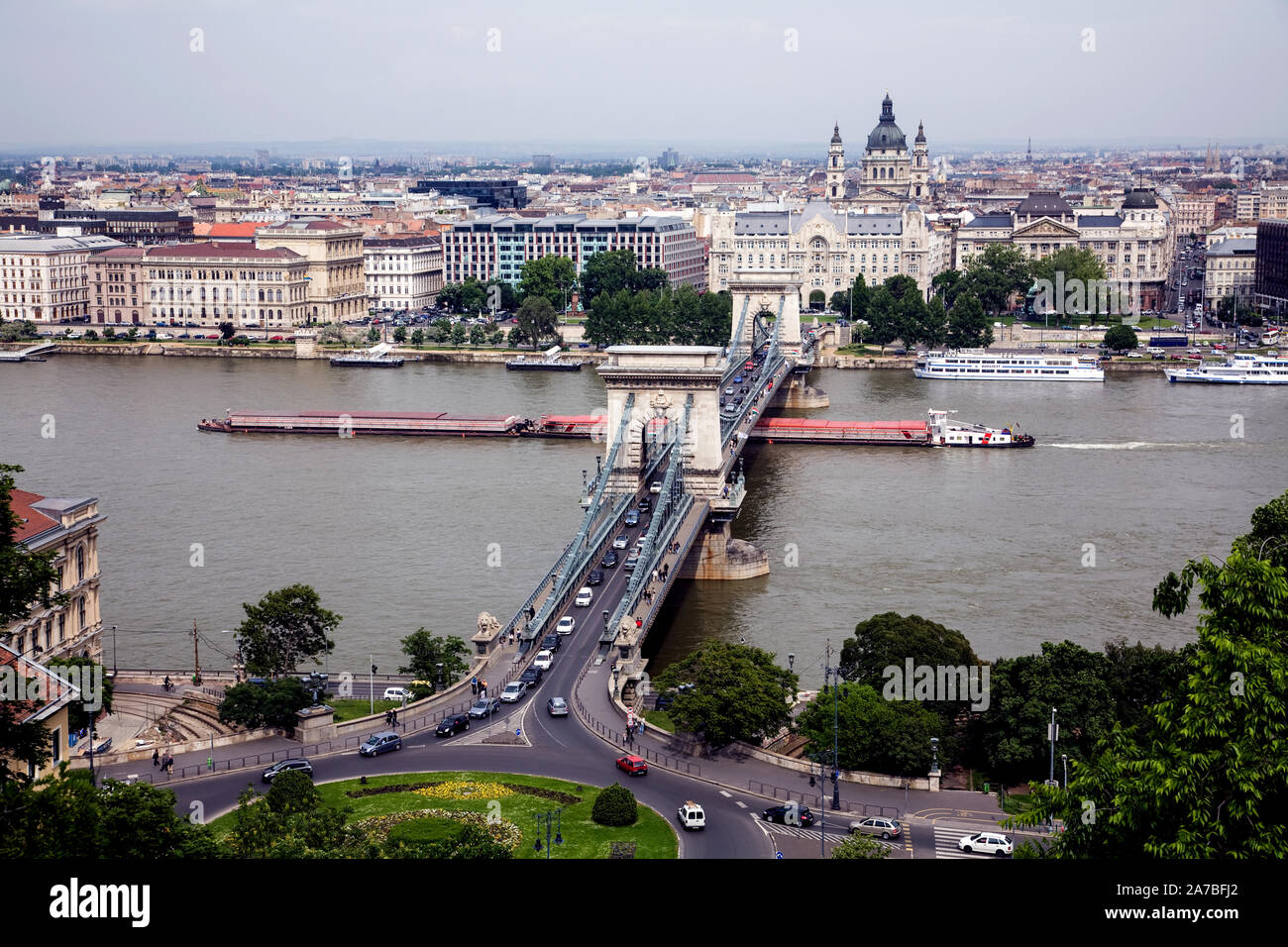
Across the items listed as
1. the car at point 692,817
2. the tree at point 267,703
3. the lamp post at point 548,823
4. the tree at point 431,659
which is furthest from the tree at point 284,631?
the car at point 692,817

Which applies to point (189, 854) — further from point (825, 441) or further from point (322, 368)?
point (322, 368)

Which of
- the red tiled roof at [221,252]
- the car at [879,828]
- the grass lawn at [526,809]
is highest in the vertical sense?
the red tiled roof at [221,252]

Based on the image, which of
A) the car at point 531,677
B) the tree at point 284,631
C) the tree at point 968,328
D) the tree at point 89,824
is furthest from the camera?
the tree at point 968,328

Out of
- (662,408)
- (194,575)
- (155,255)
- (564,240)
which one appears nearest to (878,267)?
(564,240)

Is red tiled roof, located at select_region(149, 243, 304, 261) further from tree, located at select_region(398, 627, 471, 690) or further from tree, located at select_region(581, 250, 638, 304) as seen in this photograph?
tree, located at select_region(398, 627, 471, 690)

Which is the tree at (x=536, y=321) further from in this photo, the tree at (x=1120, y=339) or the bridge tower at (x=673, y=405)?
the bridge tower at (x=673, y=405)

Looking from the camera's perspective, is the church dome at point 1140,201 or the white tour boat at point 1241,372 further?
the church dome at point 1140,201

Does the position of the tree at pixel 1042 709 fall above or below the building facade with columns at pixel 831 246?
below
